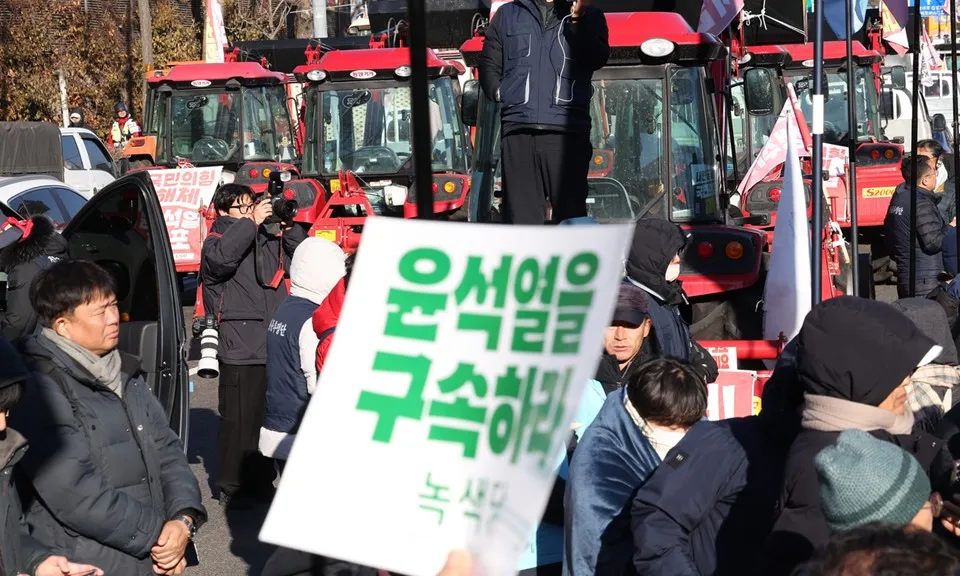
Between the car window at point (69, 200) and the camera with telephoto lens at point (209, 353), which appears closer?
the camera with telephoto lens at point (209, 353)

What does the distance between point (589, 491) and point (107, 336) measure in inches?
63.2

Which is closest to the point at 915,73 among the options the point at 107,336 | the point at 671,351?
the point at 671,351

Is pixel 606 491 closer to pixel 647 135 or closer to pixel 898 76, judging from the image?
pixel 647 135

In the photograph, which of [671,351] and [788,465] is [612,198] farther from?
[788,465]

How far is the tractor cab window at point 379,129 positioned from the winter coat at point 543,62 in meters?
8.87

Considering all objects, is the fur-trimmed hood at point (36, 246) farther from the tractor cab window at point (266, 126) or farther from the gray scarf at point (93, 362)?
the tractor cab window at point (266, 126)

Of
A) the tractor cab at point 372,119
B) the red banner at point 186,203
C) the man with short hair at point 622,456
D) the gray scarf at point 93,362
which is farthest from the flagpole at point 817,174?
the red banner at point 186,203

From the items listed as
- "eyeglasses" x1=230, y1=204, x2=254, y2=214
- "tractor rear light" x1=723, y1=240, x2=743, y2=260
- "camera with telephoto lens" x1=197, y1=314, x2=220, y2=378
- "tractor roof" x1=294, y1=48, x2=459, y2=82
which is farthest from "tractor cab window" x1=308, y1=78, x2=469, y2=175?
"tractor rear light" x1=723, y1=240, x2=743, y2=260

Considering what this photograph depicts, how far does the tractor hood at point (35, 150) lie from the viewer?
2039 cm

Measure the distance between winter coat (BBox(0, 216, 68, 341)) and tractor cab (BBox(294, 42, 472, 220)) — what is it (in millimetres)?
8053

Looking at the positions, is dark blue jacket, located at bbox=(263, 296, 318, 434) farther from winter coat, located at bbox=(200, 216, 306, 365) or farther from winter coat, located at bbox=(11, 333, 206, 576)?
winter coat, located at bbox=(11, 333, 206, 576)

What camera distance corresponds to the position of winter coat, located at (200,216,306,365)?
25.5 feet

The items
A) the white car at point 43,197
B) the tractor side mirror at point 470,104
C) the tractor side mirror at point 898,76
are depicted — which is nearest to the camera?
the tractor side mirror at point 470,104

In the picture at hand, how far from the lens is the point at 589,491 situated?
388 cm
